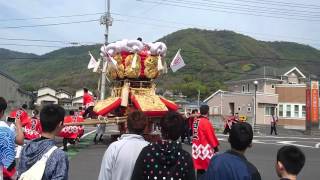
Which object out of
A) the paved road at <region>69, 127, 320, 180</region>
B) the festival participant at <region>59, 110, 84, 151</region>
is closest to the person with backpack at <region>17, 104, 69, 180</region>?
the paved road at <region>69, 127, 320, 180</region>

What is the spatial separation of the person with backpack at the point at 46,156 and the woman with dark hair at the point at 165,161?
0.69 metres

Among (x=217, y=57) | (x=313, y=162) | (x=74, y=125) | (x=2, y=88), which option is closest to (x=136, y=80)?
(x=74, y=125)

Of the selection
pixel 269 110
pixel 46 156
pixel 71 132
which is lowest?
pixel 71 132

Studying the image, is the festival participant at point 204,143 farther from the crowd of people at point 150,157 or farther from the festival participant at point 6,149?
the crowd of people at point 150,157

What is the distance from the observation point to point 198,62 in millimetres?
129875

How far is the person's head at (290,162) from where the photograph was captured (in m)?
3.86

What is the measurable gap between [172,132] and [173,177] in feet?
1.32

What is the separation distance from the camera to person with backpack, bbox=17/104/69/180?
394 centimetres

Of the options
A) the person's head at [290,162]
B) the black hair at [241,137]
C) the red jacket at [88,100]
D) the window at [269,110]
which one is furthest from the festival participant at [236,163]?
the window at [269,110]

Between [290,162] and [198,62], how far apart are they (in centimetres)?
12659

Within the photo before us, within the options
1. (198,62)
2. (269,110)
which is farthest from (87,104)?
(198,62)

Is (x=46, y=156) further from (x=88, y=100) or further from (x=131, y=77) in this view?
(x=88, y=100)

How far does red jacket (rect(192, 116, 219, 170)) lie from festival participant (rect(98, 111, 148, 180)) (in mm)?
3901

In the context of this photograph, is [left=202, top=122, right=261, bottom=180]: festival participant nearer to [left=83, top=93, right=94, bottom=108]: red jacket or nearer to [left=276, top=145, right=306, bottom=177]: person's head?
[left=276, top=145, right=306, bottom=177]: person's head
